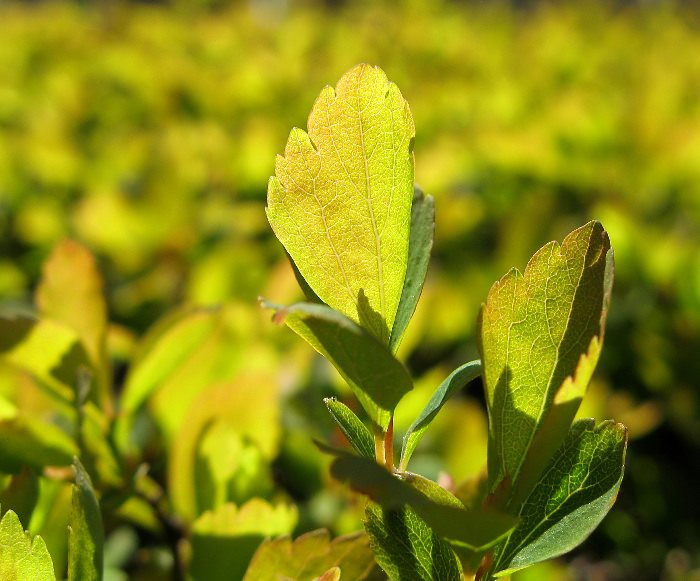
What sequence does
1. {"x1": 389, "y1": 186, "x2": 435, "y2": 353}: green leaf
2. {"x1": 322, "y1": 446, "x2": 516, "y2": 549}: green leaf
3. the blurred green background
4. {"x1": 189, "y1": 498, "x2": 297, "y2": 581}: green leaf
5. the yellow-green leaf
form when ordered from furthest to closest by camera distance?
the blurred green background
the yellow-green leaf
{"x1": 189, "y1": 498, "x2": 297, "y2": 581}: green leaf
{"x1": 389, "y1": 186, "x2": 435, "y2": 353}: green leaf
{"x1": 322, "y1": 446, "x2": 516, "y2": 549}: green leaf

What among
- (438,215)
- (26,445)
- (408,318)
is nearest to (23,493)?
(26,445)

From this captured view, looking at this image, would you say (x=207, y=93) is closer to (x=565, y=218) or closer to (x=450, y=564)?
(x=565, y=218)

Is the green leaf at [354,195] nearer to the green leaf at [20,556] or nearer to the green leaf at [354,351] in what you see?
the green leaf at [354,351]

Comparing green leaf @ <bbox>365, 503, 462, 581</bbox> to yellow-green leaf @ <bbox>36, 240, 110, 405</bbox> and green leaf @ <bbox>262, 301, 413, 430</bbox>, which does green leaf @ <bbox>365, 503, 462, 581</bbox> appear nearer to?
green leaf @ <bbox>262, 301, 413, 430</bbox>

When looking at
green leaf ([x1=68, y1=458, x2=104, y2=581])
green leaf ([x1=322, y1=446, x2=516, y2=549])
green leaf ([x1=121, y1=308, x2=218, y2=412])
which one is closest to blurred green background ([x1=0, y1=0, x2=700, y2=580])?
green leaf ([x1=121, y1=308, x2=218, y2=412])

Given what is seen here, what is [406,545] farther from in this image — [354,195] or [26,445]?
[26,445]

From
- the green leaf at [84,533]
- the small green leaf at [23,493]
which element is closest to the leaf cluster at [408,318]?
the green leaf at [84,533]

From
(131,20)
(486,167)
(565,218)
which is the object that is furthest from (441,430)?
(131,20)
